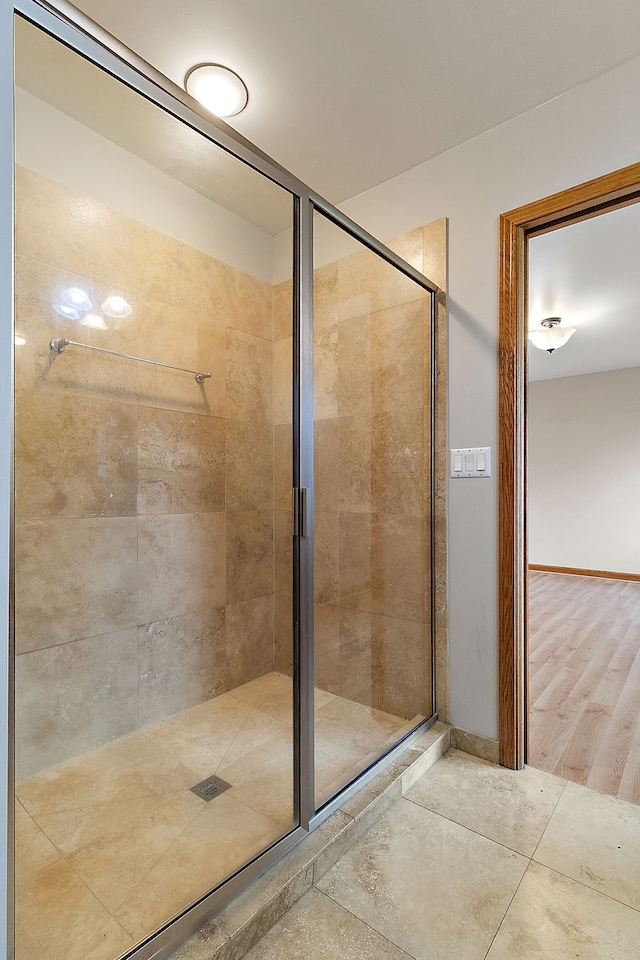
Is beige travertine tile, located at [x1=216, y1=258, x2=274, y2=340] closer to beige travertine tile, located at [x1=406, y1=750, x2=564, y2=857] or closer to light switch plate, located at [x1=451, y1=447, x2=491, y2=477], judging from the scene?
Answer: light switch plate, located at [x1=451, y1=447, x2=491, y2=477]

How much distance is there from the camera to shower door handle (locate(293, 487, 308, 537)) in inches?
58.2

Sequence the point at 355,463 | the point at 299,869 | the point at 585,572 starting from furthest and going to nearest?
1. the point at 585,572
2. the point at 355,463
3. the point at 299,869

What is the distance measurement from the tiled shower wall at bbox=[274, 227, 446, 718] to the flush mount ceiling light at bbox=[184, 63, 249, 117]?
73 cm

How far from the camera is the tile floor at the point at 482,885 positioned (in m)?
1.17

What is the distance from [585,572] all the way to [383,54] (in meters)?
6.34

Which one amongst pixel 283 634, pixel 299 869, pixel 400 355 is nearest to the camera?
pixel 299 869

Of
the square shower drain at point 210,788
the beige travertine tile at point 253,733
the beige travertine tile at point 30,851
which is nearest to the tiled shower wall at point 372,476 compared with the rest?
the beige travertine tile at point 253,733

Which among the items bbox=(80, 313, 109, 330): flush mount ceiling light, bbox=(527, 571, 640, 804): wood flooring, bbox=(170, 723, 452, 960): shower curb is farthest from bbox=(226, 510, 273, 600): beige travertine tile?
bbox=(527, 571, 640, 804): wood flooring

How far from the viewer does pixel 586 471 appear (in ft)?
21.1

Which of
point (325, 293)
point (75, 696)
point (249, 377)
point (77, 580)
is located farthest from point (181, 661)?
point (325, 293)

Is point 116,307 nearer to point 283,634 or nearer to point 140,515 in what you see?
point 140,515

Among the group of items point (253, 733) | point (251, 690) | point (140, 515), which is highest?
point (140, 515)

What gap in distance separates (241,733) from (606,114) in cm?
255

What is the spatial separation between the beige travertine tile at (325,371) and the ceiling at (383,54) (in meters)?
0.89
